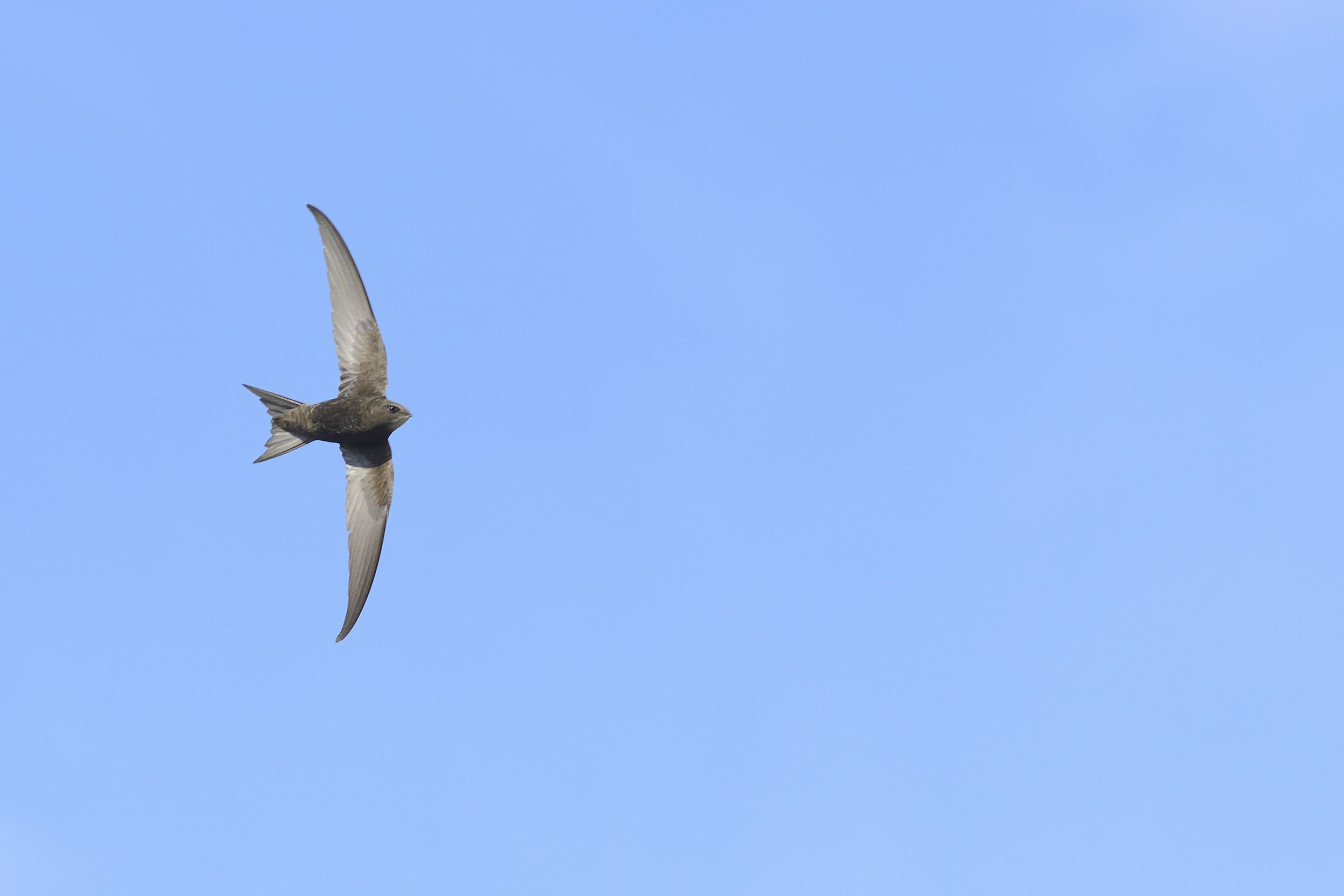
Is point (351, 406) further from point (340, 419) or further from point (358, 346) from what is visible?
point (358, 346)

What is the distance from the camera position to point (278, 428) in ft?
70.1

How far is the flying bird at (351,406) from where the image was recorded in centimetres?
2103

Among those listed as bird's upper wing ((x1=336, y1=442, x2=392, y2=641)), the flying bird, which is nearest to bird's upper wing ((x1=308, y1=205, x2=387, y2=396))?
the flying bird

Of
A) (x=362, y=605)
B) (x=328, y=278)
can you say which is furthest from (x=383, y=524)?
(x=328, y=278)

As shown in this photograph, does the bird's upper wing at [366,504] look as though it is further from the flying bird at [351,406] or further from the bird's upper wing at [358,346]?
the bird's upper wing at [358,346]

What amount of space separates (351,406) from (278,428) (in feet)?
4.17

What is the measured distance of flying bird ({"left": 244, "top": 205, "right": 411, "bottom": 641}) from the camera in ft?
69.0

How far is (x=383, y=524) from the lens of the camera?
22.4m

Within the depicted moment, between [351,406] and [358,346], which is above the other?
[358,346]

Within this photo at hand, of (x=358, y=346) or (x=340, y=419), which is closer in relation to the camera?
(x=340, y=419)

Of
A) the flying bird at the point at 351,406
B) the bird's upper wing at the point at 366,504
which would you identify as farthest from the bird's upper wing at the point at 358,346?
the bird's upper wing at the point at 366,504

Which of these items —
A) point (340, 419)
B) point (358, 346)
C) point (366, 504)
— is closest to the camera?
point (340, 419)

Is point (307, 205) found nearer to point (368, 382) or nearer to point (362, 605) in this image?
point (368, 382)

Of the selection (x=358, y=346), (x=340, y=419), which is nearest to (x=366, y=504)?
(x=340, y=419)
